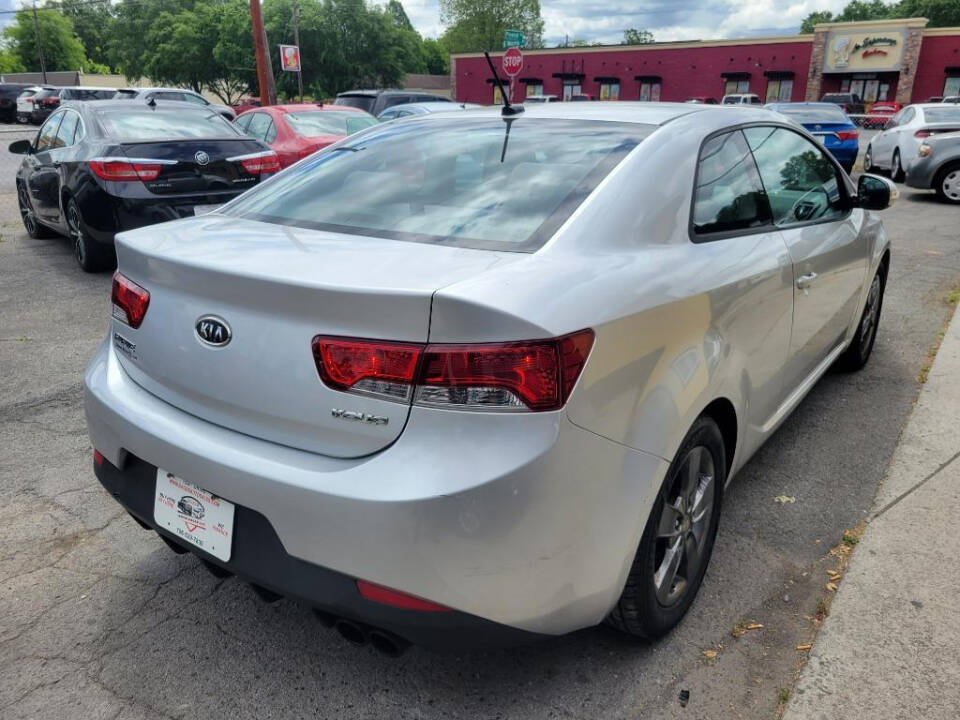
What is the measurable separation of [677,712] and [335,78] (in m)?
51.4

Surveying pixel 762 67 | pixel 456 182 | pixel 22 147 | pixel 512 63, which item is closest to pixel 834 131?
pixel 512 63

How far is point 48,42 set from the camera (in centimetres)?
7606

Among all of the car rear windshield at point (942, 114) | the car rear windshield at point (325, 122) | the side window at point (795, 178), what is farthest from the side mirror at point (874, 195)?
the car rear windshield at point (942, 114)

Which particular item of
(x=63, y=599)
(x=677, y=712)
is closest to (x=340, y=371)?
(x=677, y=712)

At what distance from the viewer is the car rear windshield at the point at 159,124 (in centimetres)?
678

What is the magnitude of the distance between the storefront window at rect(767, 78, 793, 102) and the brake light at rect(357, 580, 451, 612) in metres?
50.8

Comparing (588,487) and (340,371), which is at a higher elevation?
(340,371)

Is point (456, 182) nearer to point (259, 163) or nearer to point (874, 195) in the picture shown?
point (874, 195)

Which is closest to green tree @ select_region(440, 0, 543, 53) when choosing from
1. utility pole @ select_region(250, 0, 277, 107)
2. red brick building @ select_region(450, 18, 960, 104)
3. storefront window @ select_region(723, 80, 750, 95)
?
red brick building @ select_region(450, 18, 960, 104)

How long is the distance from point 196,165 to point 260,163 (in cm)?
63

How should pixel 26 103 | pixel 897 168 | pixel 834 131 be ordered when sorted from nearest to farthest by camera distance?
pixel 897 168 → pixel 834 131 → pixel 26 103

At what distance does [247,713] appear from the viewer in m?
2.09

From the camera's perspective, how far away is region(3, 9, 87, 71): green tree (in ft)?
249

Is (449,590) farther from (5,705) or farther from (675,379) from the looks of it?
(5,705)
